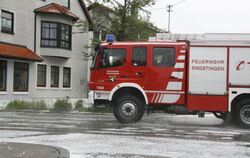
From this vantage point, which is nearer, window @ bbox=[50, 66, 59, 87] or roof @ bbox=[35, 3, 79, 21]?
roof @ bbox=[35, 3, 79, 21]

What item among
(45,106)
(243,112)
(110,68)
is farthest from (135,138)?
(45,106)

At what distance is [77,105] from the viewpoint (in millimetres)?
25656

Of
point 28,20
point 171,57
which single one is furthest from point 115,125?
point 28,20

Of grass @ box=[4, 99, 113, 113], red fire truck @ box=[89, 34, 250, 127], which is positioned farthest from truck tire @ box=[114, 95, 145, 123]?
grass @ box=[4, 99, 113, 113]

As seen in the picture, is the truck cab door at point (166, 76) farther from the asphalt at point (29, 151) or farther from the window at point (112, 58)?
the asphalt at point (29, 151)

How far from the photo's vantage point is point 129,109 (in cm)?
1644

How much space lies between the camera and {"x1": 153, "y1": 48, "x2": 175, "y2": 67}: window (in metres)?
16.2

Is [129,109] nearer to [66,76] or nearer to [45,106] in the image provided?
[45,106]

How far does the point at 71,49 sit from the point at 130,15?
1084 cm

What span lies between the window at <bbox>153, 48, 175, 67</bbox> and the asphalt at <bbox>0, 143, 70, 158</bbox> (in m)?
6.73

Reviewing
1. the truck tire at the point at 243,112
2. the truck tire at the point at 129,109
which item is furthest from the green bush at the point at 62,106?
the truck tire at the point at 243,112

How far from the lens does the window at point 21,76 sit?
34875mm

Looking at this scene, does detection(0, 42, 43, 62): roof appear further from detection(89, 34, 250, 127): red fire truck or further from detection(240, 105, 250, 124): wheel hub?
detection(240, 105, 250, 124): wheel hub

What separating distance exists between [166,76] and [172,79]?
0.21m
